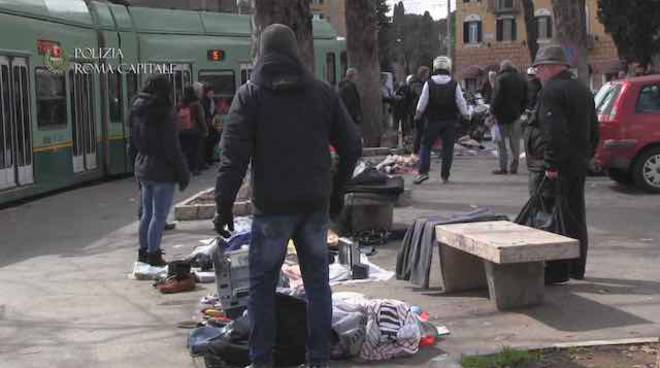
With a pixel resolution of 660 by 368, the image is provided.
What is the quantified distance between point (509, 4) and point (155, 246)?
2636 inches

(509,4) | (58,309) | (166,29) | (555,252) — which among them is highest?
(509,4)

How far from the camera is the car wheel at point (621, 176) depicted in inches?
547

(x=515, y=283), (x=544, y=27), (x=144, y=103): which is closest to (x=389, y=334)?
(x=515, y=283)

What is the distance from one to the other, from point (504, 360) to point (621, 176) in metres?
9.37

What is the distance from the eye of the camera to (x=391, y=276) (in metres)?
8.23

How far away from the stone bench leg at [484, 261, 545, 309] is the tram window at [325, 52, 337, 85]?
17.0m

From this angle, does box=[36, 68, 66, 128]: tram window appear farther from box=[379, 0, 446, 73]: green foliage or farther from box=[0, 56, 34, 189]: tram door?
box=[379, 0, 446, 73]: green foliage

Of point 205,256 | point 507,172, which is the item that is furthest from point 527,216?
point 507,172

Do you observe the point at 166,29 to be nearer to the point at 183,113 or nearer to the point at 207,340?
the point at 183,113

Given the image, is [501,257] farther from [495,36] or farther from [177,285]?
[495,36]

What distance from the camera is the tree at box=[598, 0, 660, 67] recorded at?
41.0 m

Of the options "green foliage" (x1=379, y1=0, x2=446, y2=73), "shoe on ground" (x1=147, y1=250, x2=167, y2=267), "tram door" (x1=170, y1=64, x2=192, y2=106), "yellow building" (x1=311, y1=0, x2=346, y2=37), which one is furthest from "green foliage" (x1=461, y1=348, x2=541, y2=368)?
"green foliage" (x1=379, y1=0, x2=446, y2=73)

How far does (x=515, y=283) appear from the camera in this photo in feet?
22.3

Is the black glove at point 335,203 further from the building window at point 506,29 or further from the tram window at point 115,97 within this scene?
the building window at point 506,29
